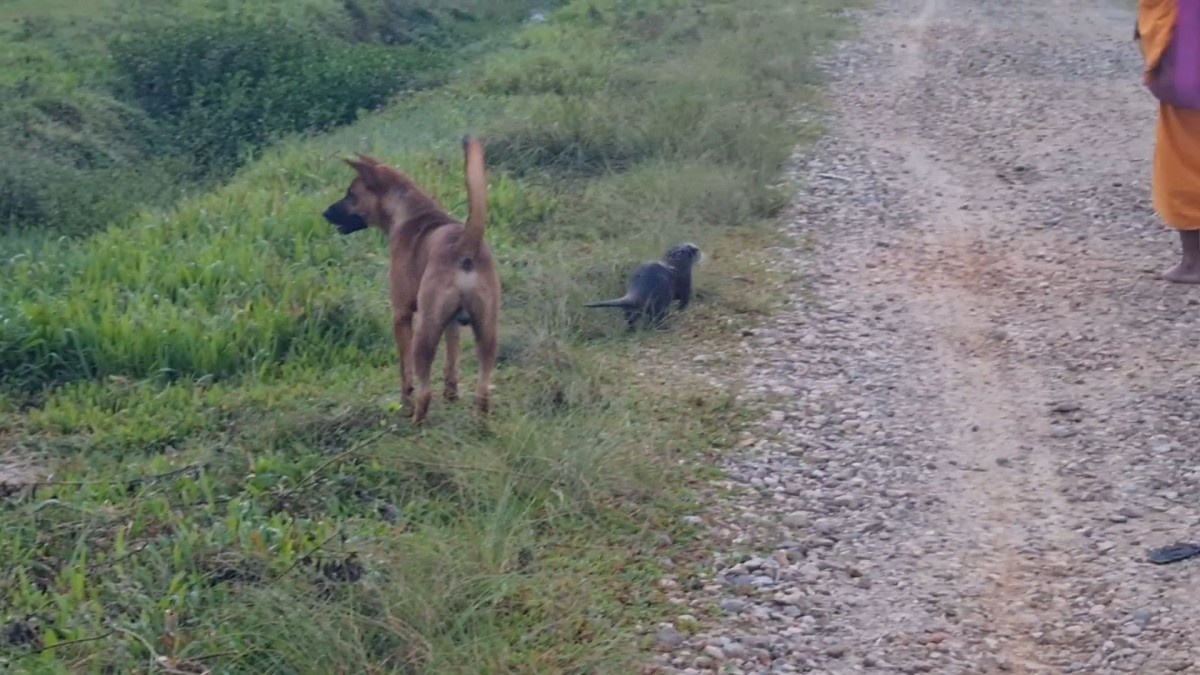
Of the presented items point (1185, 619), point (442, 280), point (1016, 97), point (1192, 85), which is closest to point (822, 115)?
point (1016, 97)

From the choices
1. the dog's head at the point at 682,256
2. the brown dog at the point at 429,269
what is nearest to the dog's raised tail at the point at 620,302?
the dog's head at the point at 682,256

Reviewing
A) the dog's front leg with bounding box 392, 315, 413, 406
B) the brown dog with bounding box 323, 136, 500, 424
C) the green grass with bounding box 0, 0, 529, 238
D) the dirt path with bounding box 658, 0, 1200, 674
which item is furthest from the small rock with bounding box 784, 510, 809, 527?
the green grass with bounding box 0, 0, 529, 238

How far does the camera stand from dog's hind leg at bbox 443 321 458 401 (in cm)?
559

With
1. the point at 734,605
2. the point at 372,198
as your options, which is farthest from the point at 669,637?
the point at 372,198

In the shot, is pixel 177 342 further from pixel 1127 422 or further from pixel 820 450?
pixel 1127 422

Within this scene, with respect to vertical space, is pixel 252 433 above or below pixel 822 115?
above

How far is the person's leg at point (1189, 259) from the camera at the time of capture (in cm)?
721

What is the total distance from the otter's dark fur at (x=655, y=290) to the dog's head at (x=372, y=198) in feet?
3.85

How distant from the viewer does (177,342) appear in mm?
6207

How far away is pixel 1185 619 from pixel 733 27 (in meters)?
11.7

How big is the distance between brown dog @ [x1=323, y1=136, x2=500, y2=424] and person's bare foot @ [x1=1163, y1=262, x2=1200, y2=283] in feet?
11.9

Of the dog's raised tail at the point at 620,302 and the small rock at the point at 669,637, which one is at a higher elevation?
the small rock at the point at 669,637

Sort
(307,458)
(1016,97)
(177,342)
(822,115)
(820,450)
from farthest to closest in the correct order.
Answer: (1016,97)
(822,115)
(177,342)
(820,450)
(307,458)

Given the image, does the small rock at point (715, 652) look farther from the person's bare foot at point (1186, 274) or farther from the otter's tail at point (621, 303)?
the person's bare foot at point (1186, 274)
